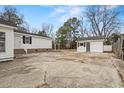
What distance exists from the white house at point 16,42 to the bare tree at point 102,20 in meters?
13.4

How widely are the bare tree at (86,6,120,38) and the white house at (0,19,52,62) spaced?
1344cm

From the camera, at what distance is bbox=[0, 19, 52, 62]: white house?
10.3m

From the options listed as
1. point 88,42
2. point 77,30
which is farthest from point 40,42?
point 77,30

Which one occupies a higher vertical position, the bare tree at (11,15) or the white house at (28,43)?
the bare tree at (11,15)

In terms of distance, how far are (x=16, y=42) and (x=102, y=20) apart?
2259 cm

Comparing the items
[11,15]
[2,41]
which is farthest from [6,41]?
[11,15]

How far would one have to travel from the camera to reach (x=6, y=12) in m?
30.6

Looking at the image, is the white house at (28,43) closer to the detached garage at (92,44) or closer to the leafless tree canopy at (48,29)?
the detached garage at (92,44)

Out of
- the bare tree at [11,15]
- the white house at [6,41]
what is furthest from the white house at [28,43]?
the bare tree at [11,15]

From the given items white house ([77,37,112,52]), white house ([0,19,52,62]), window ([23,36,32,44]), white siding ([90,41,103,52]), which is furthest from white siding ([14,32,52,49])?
white siding ([90,41,103,52])

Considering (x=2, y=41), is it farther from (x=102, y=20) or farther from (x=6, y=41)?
(x=102, y=20)

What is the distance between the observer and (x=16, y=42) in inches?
698

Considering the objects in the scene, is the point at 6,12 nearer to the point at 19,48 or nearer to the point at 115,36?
the point at 19,48

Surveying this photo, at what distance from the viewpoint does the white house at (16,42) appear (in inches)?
404
